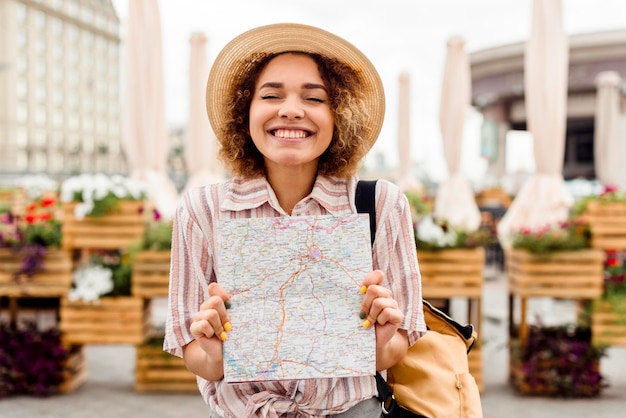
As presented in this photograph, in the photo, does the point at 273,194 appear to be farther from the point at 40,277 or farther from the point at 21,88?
the point at 21,88

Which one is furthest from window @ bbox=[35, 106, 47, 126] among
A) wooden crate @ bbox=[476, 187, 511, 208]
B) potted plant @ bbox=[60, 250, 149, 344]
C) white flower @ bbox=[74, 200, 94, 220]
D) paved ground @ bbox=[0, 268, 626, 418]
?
potted plant @ bbox=[60, 250, 149, 344]

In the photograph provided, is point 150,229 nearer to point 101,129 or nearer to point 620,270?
point 620,270

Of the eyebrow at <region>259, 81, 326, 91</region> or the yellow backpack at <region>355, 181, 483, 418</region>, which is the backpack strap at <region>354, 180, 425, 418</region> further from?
the eyebrow at <region>259, 81, 326, 91</region>

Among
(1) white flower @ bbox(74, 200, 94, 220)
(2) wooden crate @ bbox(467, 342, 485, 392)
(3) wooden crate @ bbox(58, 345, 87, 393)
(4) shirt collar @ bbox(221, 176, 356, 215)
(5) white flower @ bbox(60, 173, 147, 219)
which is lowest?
(3) wooden crate @ bbox(58, 345, 87, 393)

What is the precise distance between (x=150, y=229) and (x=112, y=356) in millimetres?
1854

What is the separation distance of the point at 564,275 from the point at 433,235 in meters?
1.03

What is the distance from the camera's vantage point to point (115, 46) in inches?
3187

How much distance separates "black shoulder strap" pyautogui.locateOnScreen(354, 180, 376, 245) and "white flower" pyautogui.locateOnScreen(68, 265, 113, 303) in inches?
136

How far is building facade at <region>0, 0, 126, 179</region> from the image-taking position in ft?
202

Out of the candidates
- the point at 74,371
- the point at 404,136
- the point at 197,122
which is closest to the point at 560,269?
the point at 74,371

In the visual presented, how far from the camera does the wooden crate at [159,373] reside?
451 centimetres

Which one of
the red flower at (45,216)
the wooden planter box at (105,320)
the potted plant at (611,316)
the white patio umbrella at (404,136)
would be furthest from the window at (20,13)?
the potted plant at (611,316)

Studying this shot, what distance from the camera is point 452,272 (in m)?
4.32

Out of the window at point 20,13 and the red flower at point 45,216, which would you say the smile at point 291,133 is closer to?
the red flower at point 45,216
